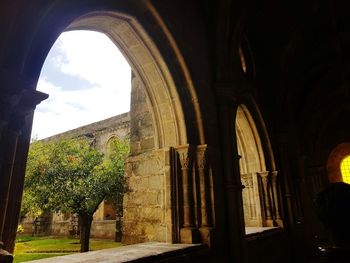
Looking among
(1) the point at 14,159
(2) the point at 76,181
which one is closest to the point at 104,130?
(2) the point at 76,181

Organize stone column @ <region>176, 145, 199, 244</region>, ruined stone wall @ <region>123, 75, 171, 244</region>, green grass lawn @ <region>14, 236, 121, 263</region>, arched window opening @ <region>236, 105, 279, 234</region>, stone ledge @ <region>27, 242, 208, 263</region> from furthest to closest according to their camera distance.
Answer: green grass lawn @ <region>14, 236, 121, 263</region>, arched window opening @ <region>236, 105, 279, 234</region>, ruined stone wall @ <region>123, 75, 171, 244</region>, stone column @ <region>176, 145, 199, 244</region>, stone ledge @ <region>27, 242, 208, 263</region>

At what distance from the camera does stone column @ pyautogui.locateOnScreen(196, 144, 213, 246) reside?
352 cm

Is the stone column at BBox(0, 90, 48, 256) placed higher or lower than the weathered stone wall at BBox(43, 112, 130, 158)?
lower

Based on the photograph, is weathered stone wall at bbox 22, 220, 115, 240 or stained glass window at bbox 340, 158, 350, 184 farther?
stained glass window at bbox 340, 158, 350, 184

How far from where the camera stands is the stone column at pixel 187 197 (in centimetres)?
342

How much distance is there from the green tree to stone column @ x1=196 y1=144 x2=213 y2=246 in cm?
684

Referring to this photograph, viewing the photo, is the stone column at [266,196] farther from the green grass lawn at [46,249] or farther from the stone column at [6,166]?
the green grass lawn at [46,249]

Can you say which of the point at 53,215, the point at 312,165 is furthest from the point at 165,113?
the point at 53,215

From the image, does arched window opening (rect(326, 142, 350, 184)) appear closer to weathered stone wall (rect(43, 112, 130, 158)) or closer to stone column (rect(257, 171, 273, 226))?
stone column (rect(257, 171, 273, 226))

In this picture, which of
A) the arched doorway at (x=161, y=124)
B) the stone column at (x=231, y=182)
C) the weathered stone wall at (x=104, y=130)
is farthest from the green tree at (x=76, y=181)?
the stone column at (x=231, y=182)

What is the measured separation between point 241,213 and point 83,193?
718cm

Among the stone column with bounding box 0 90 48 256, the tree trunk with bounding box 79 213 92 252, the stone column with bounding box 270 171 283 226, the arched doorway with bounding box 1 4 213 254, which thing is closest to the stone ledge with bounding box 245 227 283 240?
the stone column with bounding box 270 171 283 226

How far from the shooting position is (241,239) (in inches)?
156

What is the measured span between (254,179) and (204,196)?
3383 mm
